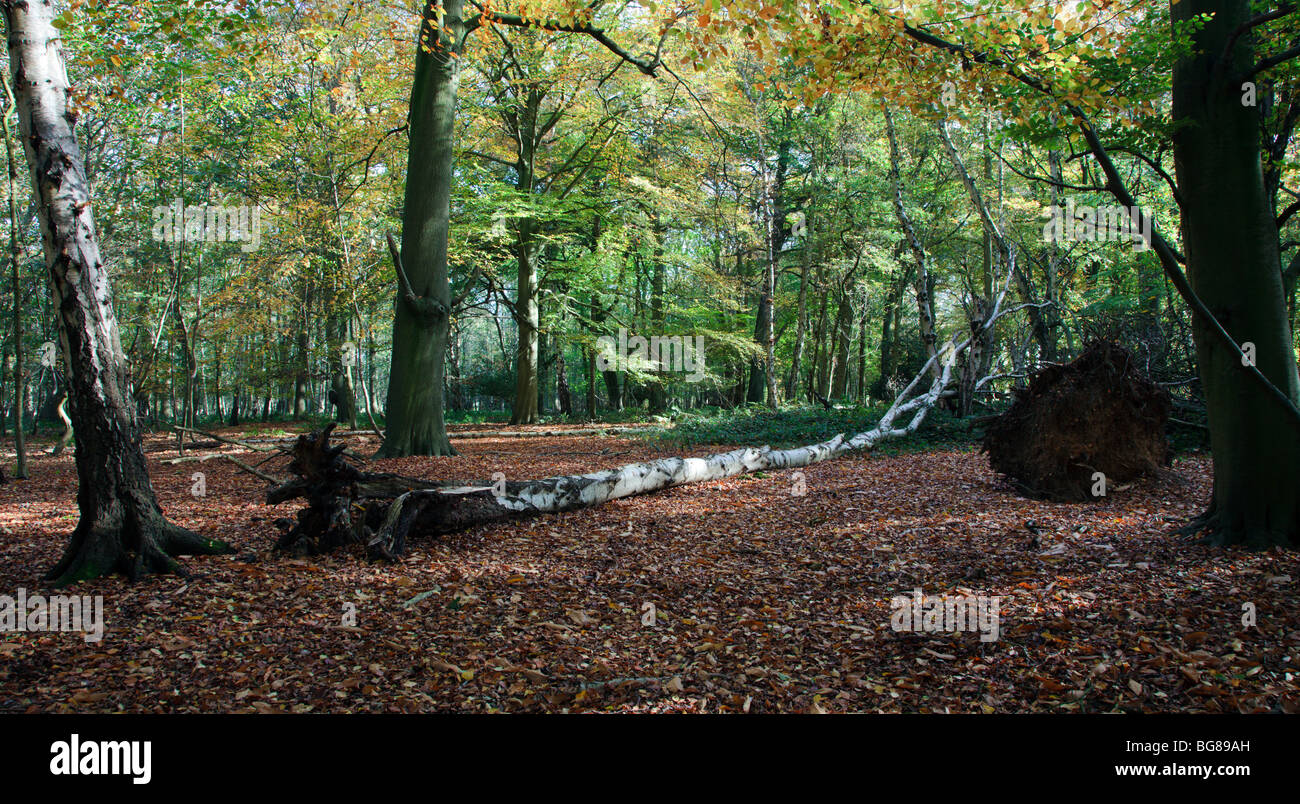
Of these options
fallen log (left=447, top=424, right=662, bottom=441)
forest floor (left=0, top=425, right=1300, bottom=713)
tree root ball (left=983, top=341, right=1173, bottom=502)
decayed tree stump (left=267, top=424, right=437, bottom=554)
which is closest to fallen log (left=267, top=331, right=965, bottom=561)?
decayed tree stump (left=267, top=424, right=437, bottom=554)

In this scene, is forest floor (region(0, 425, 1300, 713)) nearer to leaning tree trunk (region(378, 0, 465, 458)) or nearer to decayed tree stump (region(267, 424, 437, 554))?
decayed tree stump (region(267, 424, 437, 554))

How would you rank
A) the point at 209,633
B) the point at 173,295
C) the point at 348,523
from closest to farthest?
the point at 209,633 → the point at 348,523 → the point at 173,295

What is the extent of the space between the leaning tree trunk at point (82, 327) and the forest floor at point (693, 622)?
273 millimetres

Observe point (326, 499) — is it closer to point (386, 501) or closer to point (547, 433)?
point (386, 501)

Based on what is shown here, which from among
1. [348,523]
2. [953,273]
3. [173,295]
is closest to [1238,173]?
[348,523]

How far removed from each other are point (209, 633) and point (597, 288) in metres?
18.5

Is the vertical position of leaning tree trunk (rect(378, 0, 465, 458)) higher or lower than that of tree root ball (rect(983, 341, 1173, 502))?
higher

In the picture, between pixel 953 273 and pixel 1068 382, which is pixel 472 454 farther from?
pixel 953 273

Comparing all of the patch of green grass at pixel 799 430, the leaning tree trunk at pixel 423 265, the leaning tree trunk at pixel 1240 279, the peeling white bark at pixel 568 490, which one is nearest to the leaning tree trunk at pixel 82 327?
→ the peeling white bark at pixel 568 490

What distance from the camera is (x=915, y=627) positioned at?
11.9 feet

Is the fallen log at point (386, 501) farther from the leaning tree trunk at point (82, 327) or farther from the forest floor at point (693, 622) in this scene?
the leaning tree trunk at point (82, 327)

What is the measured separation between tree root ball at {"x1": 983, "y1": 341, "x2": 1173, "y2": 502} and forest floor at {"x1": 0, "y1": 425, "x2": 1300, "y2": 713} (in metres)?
0.55

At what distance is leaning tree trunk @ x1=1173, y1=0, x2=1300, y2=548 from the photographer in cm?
440

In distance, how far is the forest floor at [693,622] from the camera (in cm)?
291
